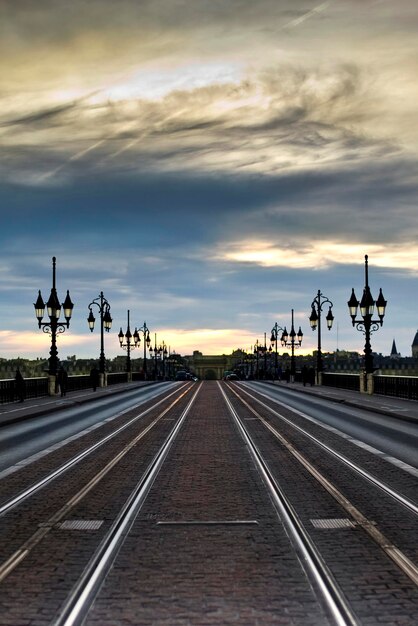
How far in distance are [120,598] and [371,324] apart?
38008mm

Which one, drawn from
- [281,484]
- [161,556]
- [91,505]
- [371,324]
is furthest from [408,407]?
[161,556]

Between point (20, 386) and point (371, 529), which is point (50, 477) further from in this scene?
point (20, 386)

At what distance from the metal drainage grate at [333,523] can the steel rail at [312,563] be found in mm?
199

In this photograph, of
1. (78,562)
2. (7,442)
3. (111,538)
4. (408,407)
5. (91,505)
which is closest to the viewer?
(78,562)

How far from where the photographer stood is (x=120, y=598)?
19.8ft

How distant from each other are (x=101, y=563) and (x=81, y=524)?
1861mm

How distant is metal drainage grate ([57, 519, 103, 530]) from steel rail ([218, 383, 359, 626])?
2162 millimetres

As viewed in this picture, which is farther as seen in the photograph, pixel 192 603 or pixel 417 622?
pixel 192 603

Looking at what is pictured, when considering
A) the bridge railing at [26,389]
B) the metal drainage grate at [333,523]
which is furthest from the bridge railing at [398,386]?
the metal drainage grate at [333,523]

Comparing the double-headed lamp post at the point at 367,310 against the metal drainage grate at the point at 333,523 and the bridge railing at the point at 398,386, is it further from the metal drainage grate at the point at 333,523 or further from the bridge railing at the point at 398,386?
the metal drainage grate at the point at 333,523

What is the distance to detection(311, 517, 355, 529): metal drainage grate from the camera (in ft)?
28.4

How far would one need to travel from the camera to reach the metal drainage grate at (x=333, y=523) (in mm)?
8664

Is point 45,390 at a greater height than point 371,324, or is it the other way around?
point 371,324

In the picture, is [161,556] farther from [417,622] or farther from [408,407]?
[408,407]
